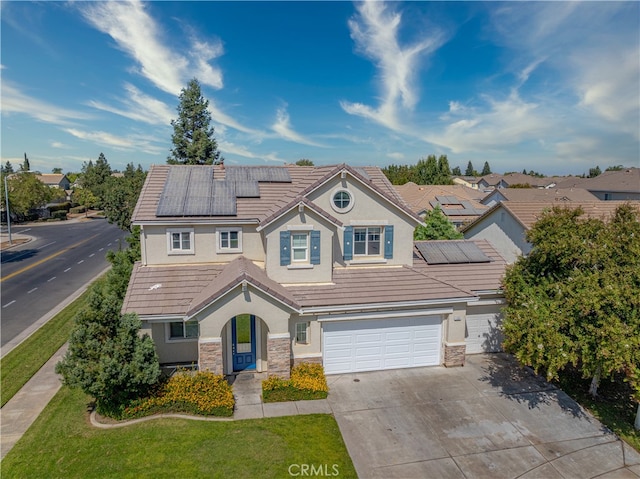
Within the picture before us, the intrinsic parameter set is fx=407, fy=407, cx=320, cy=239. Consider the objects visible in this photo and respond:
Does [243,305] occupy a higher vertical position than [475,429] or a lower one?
higher

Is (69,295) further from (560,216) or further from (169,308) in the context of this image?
(560,216)

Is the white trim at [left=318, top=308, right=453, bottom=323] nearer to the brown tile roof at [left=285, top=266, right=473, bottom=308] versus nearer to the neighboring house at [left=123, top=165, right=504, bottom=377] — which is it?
the neighboring house at [left=123, top=165, right=504, bottom=377]

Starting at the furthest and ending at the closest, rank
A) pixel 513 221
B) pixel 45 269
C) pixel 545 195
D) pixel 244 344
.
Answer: pixel 545 195, pixel 45 269, pixel 513 221, pixel 244 344

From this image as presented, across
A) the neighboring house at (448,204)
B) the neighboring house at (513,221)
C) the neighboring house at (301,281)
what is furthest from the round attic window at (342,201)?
the neighboring house at (448,204)

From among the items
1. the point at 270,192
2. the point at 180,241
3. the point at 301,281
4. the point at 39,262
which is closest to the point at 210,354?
the point at 301,281

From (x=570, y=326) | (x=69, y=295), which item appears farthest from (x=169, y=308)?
(x=69, y=295)

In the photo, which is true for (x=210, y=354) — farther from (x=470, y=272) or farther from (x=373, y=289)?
(x=470, y=272)

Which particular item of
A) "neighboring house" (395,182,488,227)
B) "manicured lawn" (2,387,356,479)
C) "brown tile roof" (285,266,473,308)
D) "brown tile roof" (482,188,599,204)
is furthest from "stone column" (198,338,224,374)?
"brown tile roof" (482,188,599,204)
